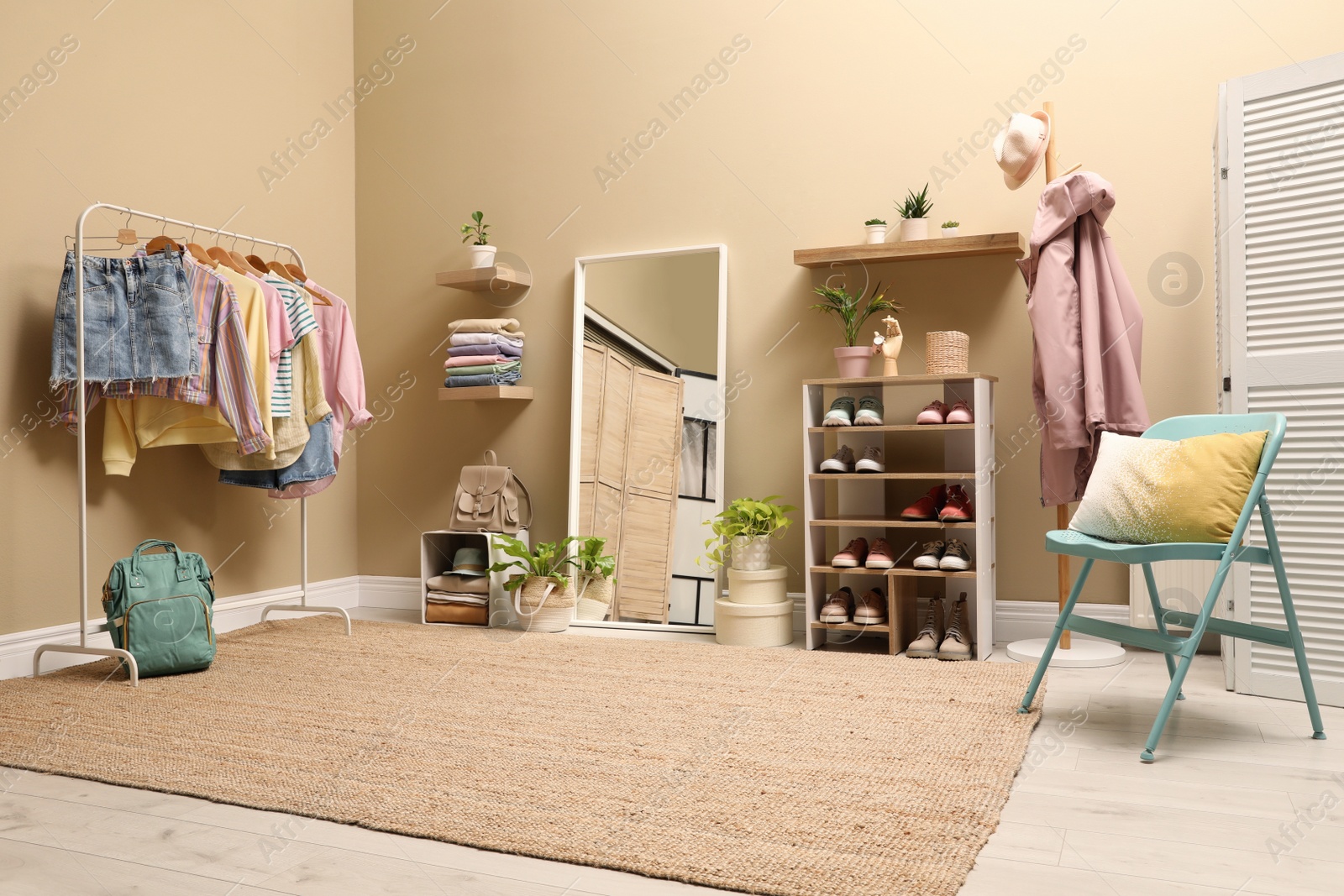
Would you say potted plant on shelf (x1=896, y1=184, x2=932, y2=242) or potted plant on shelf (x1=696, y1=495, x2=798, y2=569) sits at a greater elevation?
potted plant on shelf (x1=896, y1=184, x2=932, y2=242)

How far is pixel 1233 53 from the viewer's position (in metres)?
3.21

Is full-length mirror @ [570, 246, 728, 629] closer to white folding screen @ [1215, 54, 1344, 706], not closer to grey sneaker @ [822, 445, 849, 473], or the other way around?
grey sneaker @ [822, 445, 849, 473]

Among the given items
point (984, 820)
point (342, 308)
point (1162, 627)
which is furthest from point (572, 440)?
point (984, 820)

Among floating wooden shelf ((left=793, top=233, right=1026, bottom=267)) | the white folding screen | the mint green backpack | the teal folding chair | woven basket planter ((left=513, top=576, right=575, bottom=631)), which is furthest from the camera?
woven basket planter ((left=513, top=576, right=575, bottom=631))

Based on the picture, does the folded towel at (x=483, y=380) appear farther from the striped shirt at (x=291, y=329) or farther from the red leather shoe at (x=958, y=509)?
the red leather shoe at (x=958, y=509)

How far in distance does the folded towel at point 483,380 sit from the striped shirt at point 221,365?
102cm

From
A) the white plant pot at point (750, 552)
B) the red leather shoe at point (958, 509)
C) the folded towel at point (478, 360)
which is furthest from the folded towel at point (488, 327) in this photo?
the red leather shoe at point (958, 509)

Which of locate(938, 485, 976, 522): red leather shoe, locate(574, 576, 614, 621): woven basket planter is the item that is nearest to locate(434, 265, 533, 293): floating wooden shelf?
locate(574, 576, 614, 621): woven basket planter

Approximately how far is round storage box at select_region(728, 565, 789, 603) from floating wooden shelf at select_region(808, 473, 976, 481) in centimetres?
39

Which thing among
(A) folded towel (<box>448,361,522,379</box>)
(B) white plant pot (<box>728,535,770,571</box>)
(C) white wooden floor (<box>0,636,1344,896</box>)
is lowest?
(C) white wooden floor (<box>0,636,1344,896</box>)

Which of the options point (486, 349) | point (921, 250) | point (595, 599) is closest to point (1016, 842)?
point (921, 250)

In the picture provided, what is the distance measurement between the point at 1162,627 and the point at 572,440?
7.70 feet

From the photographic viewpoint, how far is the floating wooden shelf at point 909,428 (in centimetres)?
320

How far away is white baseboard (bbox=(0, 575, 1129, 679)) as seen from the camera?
3102 millimetres
